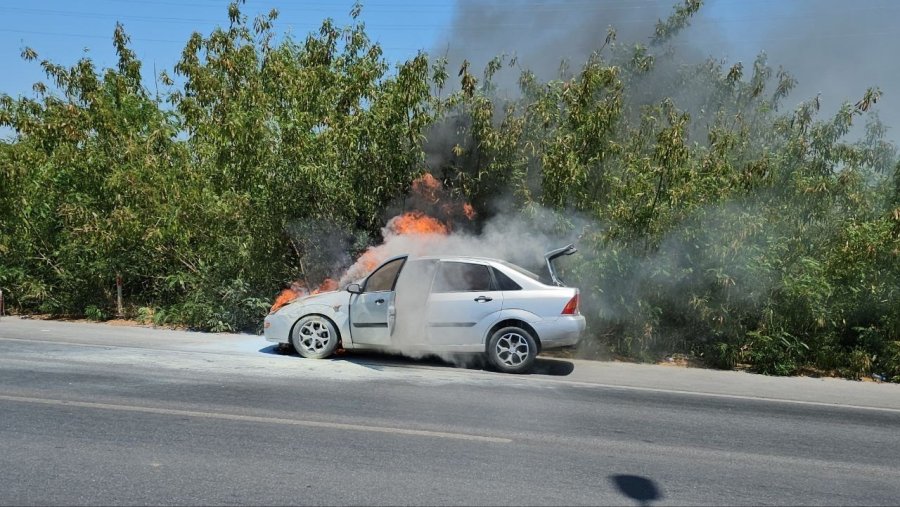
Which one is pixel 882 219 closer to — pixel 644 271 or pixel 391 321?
pixel 644 271

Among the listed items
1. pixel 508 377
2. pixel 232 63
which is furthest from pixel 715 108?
pixel 232 63

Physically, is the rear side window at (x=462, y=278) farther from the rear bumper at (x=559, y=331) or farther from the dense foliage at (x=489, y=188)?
the dense foliage at (x=489, y=188)

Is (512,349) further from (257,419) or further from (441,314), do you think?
(257,419)

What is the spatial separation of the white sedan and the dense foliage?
76.0 inches

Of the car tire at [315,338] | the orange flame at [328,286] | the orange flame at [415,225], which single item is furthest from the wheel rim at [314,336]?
the orange flame at [415,225]

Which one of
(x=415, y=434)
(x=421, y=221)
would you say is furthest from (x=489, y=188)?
(x=415, y=434)

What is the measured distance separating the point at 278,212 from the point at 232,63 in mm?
3541

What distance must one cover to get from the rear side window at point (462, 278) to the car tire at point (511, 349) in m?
0.63

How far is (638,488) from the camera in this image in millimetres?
4969

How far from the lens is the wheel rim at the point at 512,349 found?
363 inches

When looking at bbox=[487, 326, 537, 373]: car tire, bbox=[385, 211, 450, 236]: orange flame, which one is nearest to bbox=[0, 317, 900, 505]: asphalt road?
bbox=[487, 326, 537, 373]: car tire

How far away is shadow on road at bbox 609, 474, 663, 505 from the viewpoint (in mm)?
4793

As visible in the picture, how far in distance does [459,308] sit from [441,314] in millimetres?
236

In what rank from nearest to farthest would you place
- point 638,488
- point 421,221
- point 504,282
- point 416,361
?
point 638,488 < point 504,282 < point 416,361 < point 421,221
